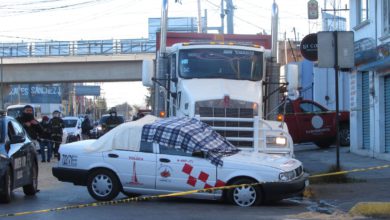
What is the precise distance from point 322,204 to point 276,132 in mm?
2099

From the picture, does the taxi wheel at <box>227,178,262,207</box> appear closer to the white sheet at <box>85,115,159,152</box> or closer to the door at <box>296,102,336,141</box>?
the white sheet at <box>85,115,159,152</box>

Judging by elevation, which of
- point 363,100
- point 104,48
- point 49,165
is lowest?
point 49,165

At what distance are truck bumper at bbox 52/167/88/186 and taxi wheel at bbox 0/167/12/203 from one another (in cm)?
92

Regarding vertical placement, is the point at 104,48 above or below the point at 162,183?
above

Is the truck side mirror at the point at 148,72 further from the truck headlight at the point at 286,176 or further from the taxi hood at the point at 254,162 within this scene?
the truck headlight at the point at 286,176

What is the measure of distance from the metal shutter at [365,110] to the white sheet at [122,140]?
11.7 m

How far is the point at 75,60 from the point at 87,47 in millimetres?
1253

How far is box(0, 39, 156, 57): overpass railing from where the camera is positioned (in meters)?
44.9

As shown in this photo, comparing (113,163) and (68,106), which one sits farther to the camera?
(68,106)

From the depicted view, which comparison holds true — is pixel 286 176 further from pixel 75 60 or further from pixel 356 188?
pixel 75 60

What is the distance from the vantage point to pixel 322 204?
11.3 metres

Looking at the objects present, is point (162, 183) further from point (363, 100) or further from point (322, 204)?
point (363, 100)

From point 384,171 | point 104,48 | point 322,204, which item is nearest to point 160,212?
point 322,204

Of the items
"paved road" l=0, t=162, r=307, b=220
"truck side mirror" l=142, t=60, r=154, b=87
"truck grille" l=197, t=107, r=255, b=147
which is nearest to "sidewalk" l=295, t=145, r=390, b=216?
"paved road" l=0, t=162, r=307, b=220
